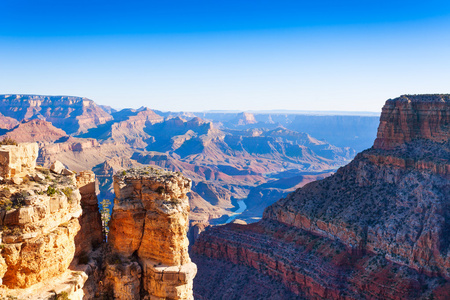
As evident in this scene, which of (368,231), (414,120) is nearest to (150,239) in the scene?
(368,231)

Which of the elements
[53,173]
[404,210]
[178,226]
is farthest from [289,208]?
[53,173]

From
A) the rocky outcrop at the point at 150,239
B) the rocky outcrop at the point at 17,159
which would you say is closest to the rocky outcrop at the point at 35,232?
the rocky outcrop at the point at 17,159

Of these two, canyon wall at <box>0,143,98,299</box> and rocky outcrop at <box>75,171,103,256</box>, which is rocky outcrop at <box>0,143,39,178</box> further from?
rocky outcrop at <box>75,171,103,256</box>

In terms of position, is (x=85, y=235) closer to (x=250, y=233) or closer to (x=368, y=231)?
(x=368, y=231)

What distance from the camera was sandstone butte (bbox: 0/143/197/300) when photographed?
1783 cm

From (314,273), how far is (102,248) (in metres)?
35.9

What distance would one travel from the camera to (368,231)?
171 feet

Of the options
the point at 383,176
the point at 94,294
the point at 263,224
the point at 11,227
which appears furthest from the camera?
the point at 263,224

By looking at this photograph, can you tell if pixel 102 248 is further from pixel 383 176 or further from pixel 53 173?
pixel 383 176

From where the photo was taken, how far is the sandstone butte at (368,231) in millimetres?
46562

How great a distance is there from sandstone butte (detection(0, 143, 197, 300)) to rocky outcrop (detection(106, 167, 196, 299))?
6 cm

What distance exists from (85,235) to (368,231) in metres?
42.0

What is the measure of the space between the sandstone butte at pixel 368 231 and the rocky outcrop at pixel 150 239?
3259 centimetres

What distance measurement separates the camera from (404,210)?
52.9 m
